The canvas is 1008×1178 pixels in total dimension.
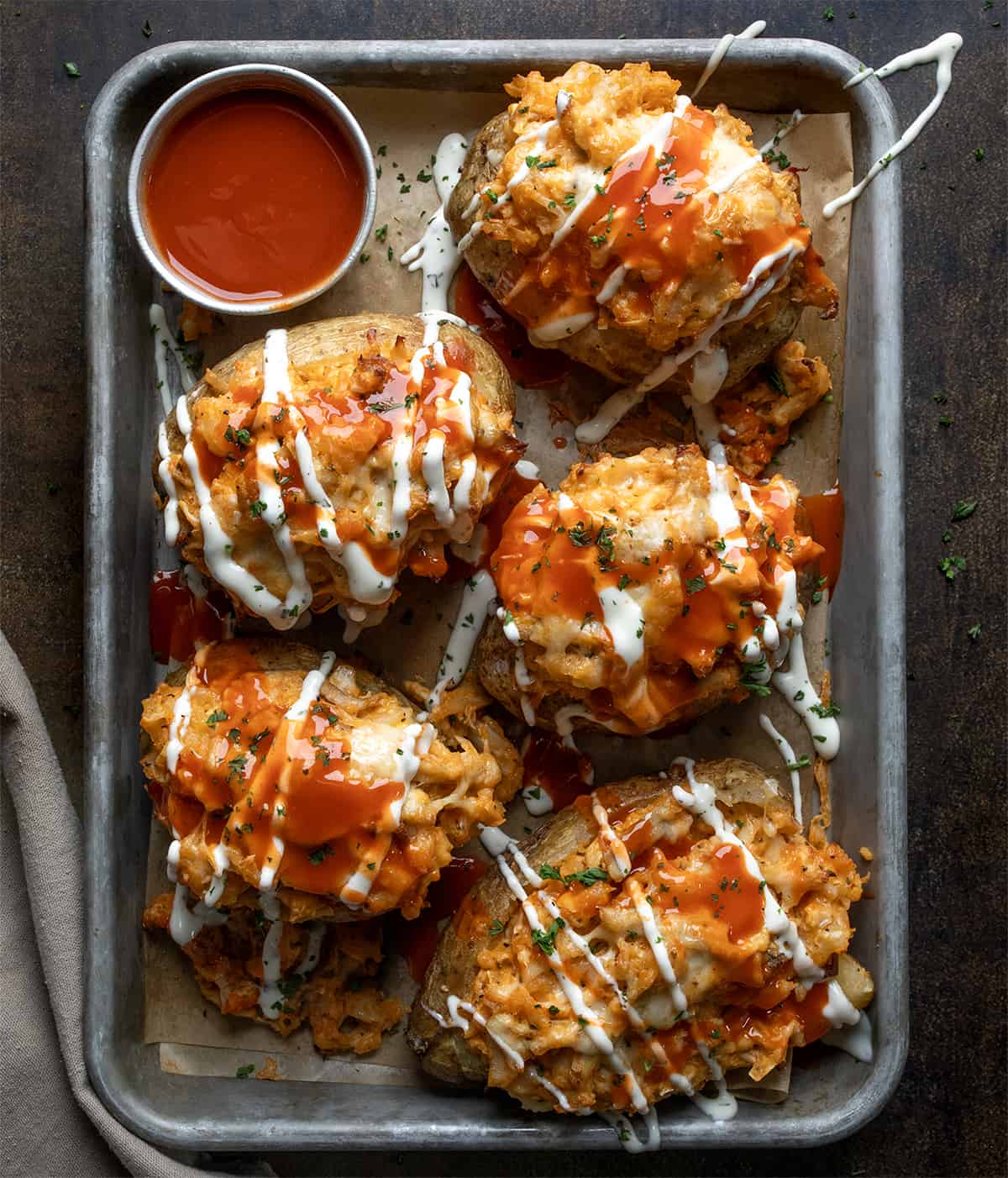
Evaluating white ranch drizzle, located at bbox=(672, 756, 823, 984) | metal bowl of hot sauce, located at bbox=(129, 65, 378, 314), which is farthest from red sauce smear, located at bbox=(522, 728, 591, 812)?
metal bowl of hot sauce, located at bbox=(129, 65, 378, 314)

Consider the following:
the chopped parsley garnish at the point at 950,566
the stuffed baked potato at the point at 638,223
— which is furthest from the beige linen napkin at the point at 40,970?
the chopped parsley garnish at the point at 950,566

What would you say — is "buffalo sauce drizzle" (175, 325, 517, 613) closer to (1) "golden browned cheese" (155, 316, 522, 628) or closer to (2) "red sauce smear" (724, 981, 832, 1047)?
(1) "golden browned cheese" (155, 316, 522, 628)

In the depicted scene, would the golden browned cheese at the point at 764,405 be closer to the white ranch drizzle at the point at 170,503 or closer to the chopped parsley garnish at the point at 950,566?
the chopped parsley garnish at the point at 950,566

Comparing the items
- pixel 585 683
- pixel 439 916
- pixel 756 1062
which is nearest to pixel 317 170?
pixel 585 683

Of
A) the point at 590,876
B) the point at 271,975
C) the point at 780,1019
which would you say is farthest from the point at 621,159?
the point at 271,975

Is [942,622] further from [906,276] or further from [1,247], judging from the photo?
[1,247]

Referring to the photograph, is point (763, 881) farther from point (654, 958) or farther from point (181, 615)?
point (181, 615)
